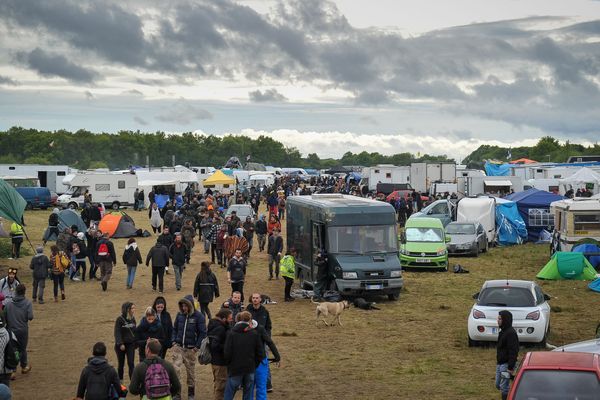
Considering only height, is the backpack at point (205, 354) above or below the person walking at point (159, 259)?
above

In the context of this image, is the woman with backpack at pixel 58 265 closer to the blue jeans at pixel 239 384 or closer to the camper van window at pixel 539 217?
the blue jeans at pixel 239 384

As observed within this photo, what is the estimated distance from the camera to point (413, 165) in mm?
60250

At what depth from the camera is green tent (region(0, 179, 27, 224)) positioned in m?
31.2

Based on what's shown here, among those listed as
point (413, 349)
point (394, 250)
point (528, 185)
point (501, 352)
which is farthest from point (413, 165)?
point (501, 352)

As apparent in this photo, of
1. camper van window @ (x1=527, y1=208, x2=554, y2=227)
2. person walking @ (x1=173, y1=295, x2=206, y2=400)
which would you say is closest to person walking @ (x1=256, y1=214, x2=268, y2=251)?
camper van window @ (x1=527, y1=208, x2=554, y2=227)

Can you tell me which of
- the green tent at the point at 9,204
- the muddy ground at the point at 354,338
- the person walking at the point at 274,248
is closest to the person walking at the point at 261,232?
the muddy ground at the point at 354,338

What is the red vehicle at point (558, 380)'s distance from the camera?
9969 millimetres

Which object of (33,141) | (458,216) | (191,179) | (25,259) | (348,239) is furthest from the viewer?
(33,141)

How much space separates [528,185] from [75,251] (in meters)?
37.5

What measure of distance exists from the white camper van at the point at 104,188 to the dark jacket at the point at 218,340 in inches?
1942

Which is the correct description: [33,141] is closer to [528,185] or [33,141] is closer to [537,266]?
[528,185]

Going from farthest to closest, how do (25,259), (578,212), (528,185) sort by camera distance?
(528,185) < (25,259) < (578,212)

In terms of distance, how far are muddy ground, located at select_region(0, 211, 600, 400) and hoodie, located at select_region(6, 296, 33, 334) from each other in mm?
973

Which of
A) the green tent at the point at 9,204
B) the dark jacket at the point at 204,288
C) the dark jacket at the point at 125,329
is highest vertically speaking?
the green tent at the point at 9,204
